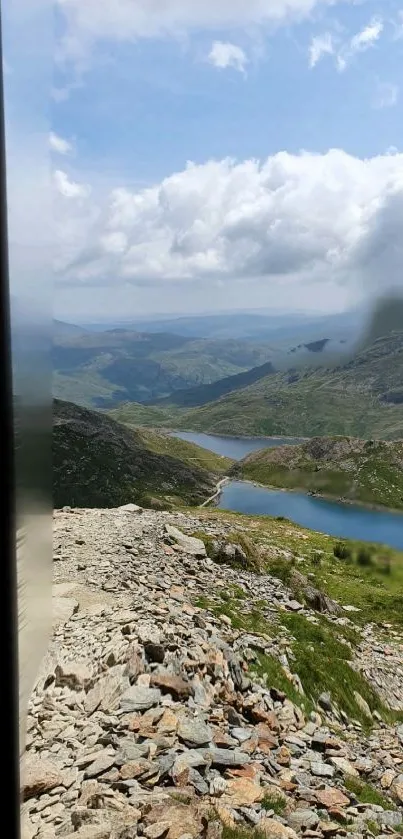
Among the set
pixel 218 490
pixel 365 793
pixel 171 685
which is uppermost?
pixel 171 685

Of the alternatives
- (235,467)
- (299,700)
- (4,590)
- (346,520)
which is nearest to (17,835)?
(4,590)

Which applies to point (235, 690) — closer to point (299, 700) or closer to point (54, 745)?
point (299, 700)

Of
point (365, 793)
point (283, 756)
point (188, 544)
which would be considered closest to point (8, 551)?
point (283, 756)

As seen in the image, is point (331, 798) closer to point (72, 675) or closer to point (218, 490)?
point (72, 675)

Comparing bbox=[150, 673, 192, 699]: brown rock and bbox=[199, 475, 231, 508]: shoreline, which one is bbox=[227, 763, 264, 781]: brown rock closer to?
bbox=[150, 673, 192, 699]: brown rock

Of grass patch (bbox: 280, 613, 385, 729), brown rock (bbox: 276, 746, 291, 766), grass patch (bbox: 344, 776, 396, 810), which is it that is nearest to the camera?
grass patch (bbox: 344, 776, 396, 810)

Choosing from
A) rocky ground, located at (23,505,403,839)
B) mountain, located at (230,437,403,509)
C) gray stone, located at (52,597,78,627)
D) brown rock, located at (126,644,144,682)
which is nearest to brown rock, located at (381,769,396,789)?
rocky ground, located at (23,505,403,839)
